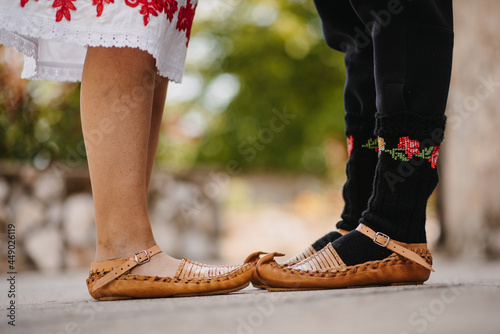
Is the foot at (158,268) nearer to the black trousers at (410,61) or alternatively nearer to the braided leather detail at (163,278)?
the braided leather detail at (163,278)

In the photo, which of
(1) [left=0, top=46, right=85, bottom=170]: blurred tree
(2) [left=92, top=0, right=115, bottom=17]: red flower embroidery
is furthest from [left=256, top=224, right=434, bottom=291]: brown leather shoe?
(1) [left=0, top=46, right=85, bottom=170]: blurred tree

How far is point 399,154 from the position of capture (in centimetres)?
117

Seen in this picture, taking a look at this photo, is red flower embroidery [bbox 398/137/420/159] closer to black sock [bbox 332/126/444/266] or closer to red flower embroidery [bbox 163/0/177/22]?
black sock [bbox 332/126/444/266]

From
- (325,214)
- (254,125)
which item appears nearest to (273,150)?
(254,125)

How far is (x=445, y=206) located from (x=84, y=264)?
230 centimetres

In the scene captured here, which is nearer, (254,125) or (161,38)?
(161,38)

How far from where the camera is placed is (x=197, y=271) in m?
1.17

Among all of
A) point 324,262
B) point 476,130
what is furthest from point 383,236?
point 476,130

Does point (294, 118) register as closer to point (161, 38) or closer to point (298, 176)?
point (298, 176)

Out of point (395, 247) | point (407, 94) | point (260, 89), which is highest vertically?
point (260, 89)

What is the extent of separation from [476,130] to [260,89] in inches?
272

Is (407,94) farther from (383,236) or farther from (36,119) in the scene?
(36,119)

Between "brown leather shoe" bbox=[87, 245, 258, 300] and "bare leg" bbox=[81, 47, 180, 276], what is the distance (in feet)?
0.06

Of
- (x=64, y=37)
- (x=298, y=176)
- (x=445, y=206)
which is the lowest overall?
(x=298, y=176)
